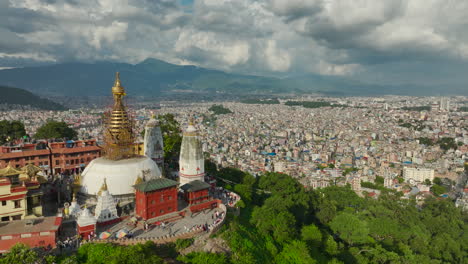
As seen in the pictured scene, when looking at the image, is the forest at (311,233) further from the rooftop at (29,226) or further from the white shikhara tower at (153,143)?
the white shikhara tower at (153,143)

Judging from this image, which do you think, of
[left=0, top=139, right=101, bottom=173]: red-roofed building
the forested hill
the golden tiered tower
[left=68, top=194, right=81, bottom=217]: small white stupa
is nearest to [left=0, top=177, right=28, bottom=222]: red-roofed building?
[left=68, top=194, right=81, bottom=217]: small white stupa

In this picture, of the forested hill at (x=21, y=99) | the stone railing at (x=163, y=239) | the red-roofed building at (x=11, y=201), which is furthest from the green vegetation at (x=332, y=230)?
the forested hill at (x=21, y=99)

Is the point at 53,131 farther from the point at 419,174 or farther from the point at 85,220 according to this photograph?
the point at 419,174

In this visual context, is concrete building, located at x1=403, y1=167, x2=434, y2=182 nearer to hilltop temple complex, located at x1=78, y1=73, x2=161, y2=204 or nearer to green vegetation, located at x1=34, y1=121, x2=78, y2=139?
hilltop temple complex, located at x1=78, y1=73, x2=161, y2=204

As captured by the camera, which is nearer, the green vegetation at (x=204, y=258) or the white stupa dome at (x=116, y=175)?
the green vegetation at (x=204, y=258)

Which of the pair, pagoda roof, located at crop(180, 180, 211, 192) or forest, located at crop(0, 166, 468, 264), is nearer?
forest, located at crop(0, 166, 468, 264)

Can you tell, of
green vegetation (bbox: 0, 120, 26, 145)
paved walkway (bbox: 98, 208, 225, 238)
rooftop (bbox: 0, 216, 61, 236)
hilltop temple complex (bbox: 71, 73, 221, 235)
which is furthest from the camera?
green vegetation (bbox: 0, 120, 26, 145)
